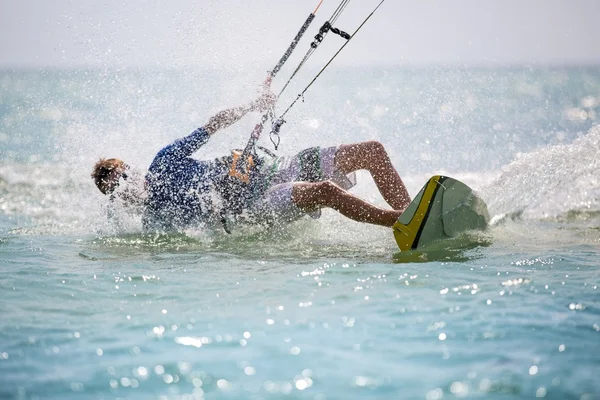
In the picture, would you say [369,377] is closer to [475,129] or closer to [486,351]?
[486,351]

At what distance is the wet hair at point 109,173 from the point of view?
691 centimetres

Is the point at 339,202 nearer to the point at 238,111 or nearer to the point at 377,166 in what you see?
the point at 377,166

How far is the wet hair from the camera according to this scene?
22.7ft

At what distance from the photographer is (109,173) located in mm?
6930

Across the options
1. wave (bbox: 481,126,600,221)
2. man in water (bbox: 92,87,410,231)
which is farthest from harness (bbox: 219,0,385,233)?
wave (bbox: 481,126,600,221)

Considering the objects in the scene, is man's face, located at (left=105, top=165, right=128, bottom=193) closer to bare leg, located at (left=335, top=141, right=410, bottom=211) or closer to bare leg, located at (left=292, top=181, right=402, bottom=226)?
bare leg, located at (left=292, top=181, right=402, bottom=226)

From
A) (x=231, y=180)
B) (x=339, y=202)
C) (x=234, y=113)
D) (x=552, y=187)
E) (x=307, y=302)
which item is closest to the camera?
(x=307, y=302)

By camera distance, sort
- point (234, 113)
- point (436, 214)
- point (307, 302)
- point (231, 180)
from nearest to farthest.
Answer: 1. point (307, 302)
2. point (436, 214)
3. point (231, 180)
4. point (234, 113)

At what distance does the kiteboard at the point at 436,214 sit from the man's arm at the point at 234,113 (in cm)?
177

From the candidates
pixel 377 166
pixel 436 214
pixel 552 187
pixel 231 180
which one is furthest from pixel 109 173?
pixel 552 187

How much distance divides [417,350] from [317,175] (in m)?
3.45

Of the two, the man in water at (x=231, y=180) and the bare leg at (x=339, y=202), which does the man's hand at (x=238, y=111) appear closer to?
the man in water at (x=231, y=180)

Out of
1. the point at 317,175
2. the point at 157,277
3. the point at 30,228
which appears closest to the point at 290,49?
the point at 317,175

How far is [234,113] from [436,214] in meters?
2.13
